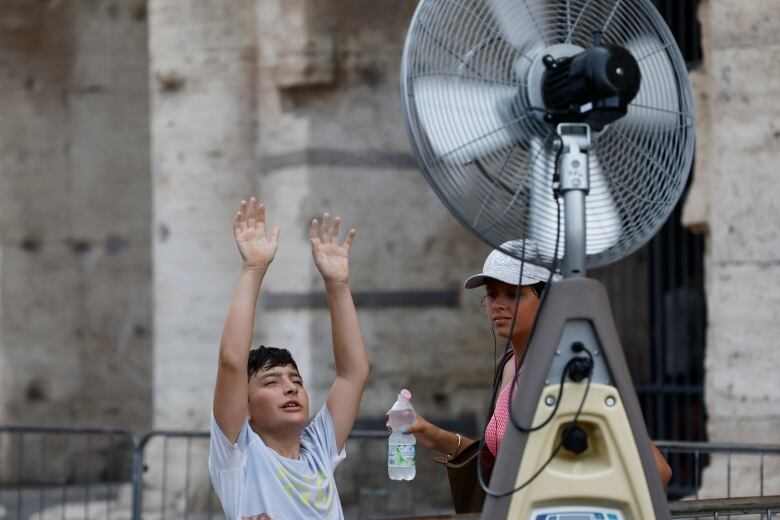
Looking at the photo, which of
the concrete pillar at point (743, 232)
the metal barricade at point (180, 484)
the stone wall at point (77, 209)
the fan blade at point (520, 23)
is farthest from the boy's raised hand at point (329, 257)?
the stone wall at point (77, 209)

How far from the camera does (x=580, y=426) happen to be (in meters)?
3.40

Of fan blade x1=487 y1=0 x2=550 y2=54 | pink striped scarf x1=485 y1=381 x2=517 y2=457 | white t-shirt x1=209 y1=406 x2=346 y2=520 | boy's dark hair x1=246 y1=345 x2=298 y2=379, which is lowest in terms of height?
white t-shirt x1=209 y1=406 x2=346 y2=520

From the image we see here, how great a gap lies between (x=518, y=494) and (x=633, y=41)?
4.58 ft

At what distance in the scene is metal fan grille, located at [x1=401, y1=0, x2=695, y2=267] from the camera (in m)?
3.64

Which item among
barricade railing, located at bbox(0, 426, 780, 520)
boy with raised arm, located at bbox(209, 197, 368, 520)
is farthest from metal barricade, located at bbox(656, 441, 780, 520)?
boy with raised arm, located at bbox(209, 197, 368, 520)

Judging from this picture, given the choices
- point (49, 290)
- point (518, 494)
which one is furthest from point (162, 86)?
point (518, 494)

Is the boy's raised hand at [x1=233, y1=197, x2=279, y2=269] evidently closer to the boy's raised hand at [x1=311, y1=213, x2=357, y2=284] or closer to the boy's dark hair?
the boy's raised hand at [x1=311, y1=213, x2=357, y2=284]

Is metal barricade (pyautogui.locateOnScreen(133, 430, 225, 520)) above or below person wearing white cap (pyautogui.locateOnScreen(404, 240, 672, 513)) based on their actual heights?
below

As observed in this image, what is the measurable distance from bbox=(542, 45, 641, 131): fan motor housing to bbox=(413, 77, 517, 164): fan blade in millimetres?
151

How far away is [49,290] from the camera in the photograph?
11.9 m

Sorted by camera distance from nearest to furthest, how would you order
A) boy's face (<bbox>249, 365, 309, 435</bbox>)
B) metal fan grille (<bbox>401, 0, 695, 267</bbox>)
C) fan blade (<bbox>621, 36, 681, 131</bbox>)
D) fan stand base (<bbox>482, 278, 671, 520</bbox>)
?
fan stand base (<bbox>482, 278, 671, 520</bbox>)
metal fan grille (<bbox>401, 0, 695, 267</bbox>)
fan blade (<bbox>621, 36, 681, 131</bbox>)
boy's face (<bbox>249, 365, 309, 435</bbox>)

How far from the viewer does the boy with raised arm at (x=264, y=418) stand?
12.9 ft

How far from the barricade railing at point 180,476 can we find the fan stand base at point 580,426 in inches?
118

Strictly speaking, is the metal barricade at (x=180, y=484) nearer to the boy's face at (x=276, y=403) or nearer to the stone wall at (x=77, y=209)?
the stone wall at (x=77, y=209)
